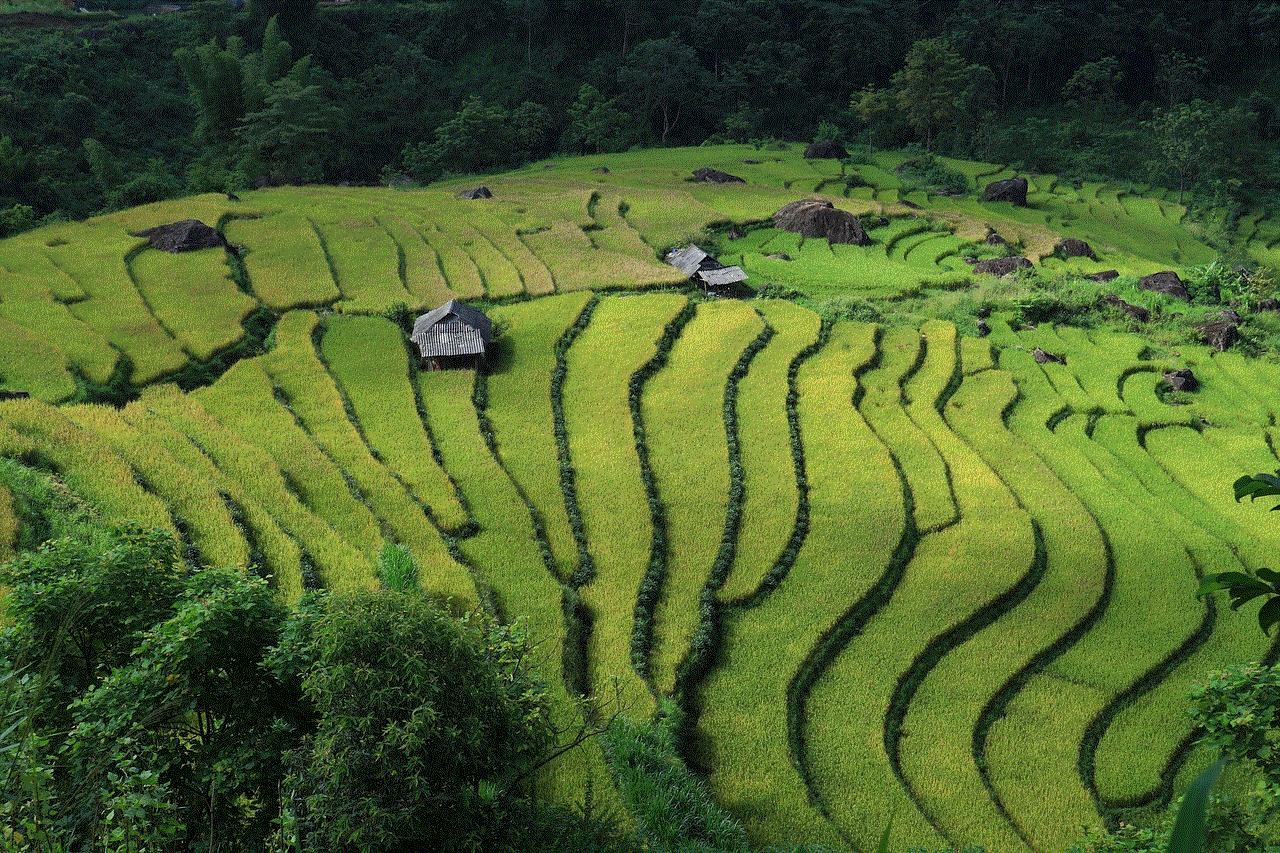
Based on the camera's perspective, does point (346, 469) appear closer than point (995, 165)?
Yes

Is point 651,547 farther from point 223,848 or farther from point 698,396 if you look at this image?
point 223,848

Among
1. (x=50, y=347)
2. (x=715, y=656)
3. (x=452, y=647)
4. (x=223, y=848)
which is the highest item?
(x=452, y=647)

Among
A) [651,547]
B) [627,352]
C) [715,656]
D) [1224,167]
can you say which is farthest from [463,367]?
[1224,167]

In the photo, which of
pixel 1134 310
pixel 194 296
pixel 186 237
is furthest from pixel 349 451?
pixel 1134 310

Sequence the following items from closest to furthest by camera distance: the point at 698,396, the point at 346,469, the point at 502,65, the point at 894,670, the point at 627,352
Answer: the point at 894,670 → the point at 346,469 → the point at 698,396 → the point at 627,352 → the point at 502,65

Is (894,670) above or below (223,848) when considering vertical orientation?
below

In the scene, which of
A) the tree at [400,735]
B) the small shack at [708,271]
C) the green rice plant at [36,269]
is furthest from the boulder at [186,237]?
the tree at [400,735]

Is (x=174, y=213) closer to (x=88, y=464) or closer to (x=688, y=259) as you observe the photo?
(x=688, y=259)
